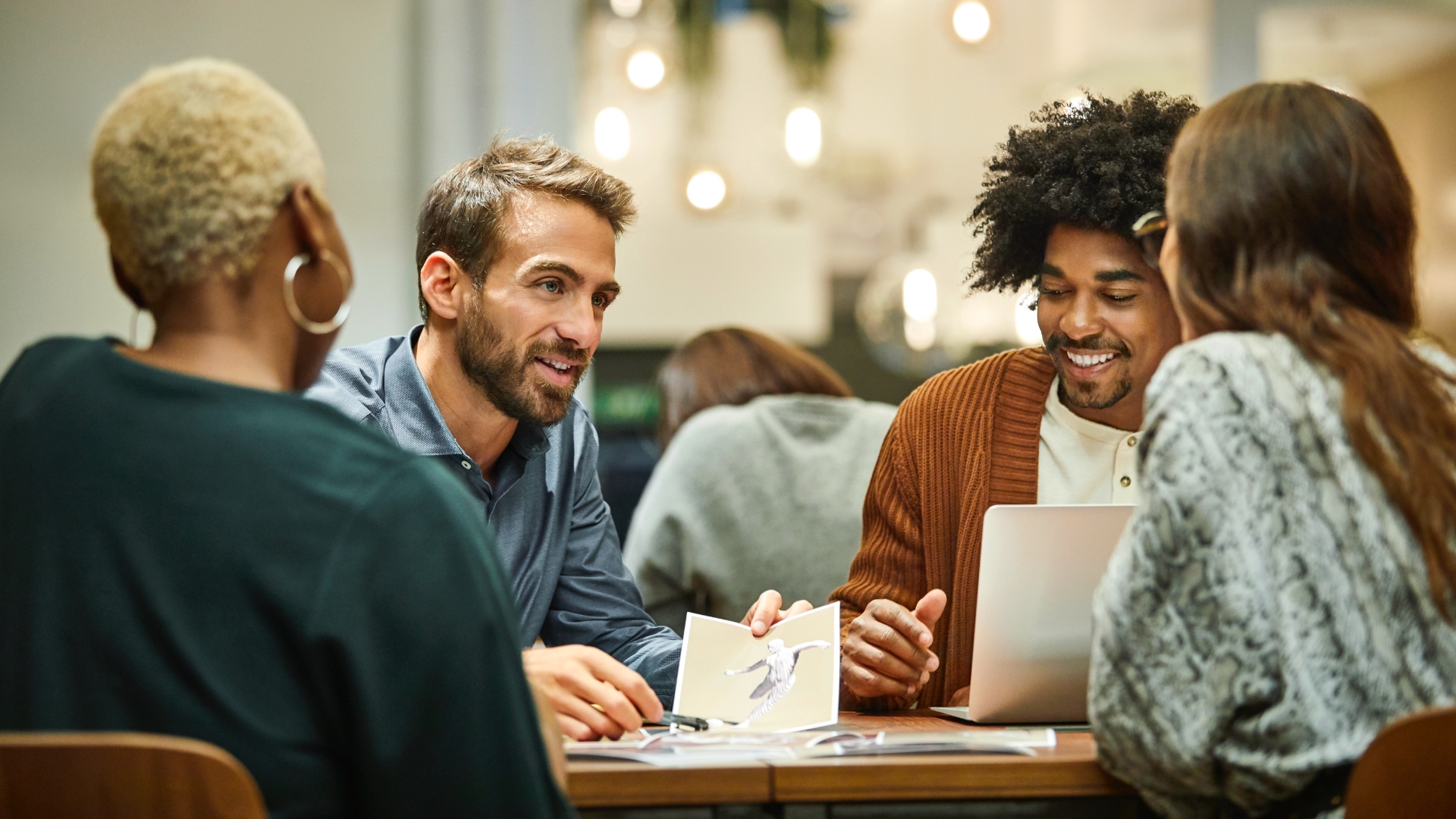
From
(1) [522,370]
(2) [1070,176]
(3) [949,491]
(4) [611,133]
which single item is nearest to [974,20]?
(4) [611,133]

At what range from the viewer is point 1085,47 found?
573cm

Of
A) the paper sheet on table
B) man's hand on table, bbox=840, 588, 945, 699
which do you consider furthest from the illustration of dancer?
man's hand on table, bbox=840, 588, 945, 699

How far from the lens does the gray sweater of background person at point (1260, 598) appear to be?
3.94ft

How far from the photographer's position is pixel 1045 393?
7.02 feet

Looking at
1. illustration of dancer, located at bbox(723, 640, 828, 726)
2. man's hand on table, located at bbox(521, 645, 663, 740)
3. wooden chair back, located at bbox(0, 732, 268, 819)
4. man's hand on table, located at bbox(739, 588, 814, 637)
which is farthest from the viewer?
man's hand on table, located at bbox(739, 588, 814, 637)

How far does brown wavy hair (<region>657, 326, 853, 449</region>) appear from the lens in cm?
343

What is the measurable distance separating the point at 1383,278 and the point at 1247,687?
47cm

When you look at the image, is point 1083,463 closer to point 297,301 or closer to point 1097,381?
point 1097,381

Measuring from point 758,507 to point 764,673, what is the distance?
4.77 feet

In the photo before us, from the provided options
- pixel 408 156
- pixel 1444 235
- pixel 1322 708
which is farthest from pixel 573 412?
pixel 1444 235

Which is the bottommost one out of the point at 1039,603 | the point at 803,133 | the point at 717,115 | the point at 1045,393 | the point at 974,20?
the point at 1039,603

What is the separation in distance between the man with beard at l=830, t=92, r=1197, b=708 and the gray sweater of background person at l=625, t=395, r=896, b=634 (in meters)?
0.96

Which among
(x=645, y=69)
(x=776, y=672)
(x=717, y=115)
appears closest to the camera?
(x=776, y=672)

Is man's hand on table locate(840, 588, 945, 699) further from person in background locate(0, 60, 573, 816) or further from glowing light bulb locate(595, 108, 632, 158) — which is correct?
glowing light bulb locate(595, 108, 632, 158)
